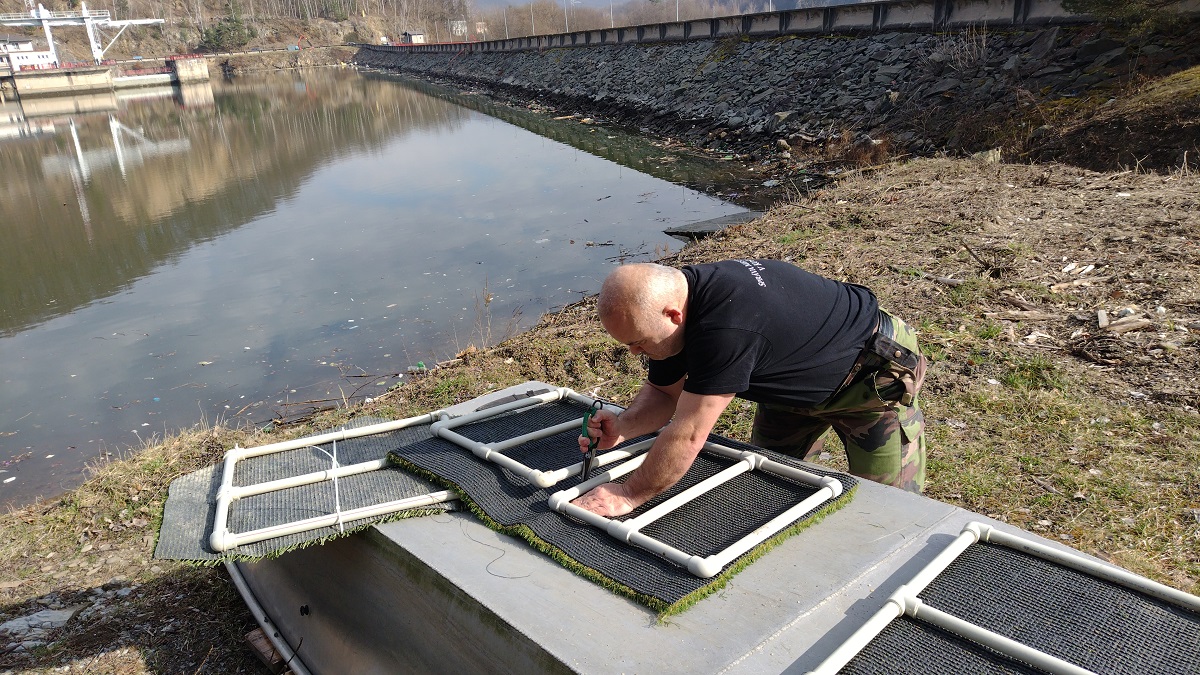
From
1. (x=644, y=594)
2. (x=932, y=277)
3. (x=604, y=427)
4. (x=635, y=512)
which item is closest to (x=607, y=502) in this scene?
(x=635, y=512)

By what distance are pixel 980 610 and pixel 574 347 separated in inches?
182

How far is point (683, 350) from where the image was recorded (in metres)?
2.88

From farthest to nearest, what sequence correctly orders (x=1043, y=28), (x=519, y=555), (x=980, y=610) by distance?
(x=1043, y=28), (x=519, y=555), (x=980, y=610)

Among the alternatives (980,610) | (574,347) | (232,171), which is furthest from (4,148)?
(980,610)

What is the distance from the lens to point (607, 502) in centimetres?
284

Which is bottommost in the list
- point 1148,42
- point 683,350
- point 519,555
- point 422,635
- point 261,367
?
point 261,367

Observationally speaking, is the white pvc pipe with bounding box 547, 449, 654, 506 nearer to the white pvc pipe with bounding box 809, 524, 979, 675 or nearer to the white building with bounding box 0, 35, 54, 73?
the white pvc pipe with bounding box 809, 524, 979, 675

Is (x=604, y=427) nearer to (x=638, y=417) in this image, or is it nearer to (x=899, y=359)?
(x=638, y=417)

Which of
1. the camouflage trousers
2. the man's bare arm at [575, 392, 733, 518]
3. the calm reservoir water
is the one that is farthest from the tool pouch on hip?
the calm reservoir water

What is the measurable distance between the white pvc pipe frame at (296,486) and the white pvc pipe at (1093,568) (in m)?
1.98

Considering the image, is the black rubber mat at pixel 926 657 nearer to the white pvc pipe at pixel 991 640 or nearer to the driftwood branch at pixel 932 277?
the white pvc pipe at pixel 991 640

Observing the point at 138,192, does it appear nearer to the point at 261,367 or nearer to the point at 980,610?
the point at 261,367

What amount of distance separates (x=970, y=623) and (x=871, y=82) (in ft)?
56.0

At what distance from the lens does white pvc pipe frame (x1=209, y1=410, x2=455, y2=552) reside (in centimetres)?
278
